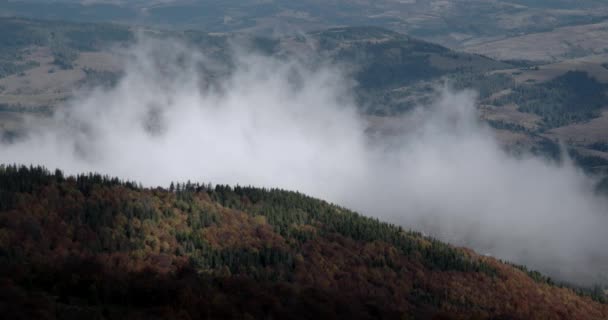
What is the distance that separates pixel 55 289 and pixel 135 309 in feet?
43.6

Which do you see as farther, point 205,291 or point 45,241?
point 45,241

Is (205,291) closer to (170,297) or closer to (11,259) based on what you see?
(170,297)

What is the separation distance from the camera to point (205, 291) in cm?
13525

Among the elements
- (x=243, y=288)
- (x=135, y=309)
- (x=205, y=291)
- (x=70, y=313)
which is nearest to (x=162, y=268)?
(x=243, y=288)

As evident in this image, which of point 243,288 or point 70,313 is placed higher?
point 70,313

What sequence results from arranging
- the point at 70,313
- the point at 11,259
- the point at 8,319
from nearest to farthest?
the point at 8,319
the point at 70,313
the point at 11,259

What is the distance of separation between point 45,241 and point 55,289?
77519mm

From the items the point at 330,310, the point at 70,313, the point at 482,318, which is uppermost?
the point at 70,313

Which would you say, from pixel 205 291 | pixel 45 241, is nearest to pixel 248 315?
pixel 205 291

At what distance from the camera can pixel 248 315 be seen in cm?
12381

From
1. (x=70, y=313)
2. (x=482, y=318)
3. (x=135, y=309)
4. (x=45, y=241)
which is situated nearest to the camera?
(x=70, y=313)

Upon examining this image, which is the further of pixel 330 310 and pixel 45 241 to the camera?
pixel 45 241

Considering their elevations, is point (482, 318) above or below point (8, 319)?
below

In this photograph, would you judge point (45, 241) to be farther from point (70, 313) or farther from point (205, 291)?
point (70, 313)
